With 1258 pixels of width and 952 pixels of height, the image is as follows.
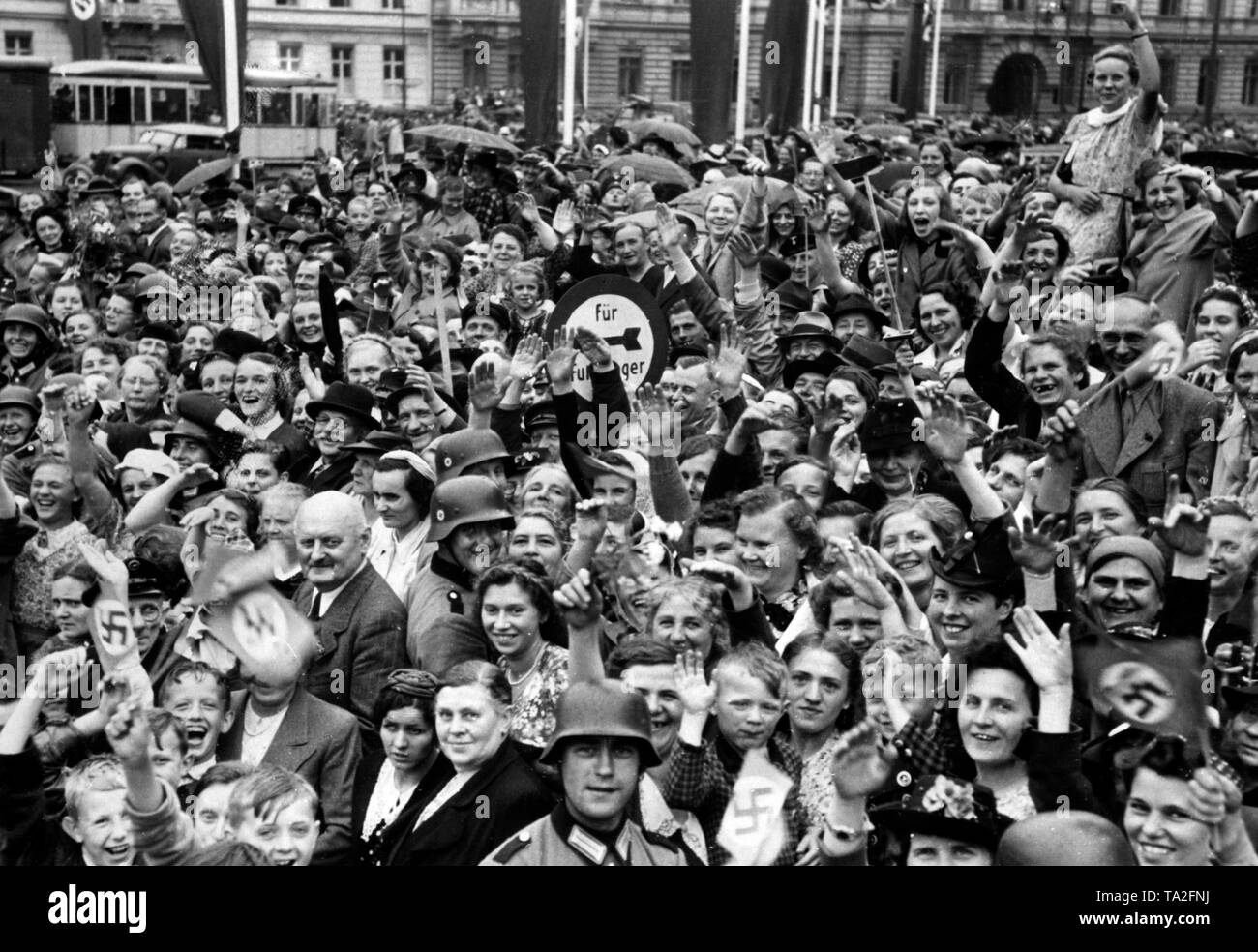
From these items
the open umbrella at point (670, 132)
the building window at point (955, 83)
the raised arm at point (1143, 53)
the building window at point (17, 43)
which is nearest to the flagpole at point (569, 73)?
the open umbrella at point (670, 132)

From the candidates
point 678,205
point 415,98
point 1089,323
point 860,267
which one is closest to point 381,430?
point 1089,323

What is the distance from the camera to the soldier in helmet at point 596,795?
4863 mm

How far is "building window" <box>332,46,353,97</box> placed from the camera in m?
68.6

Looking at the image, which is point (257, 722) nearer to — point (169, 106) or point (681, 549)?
point (681, 549)

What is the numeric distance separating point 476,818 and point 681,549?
5.86ft

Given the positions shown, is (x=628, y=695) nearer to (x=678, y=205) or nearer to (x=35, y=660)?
(x=35, y=660)

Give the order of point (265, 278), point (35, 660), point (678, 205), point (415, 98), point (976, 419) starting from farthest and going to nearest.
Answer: point (415, 98) → point (678, 205) → point (265, 278) → point (976, 419) → point (35, 660)

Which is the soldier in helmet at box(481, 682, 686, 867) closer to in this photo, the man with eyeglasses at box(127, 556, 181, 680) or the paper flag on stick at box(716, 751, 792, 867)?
the paper flag on stick at box(716, 751, 792, 867)

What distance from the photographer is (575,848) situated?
4.84 m

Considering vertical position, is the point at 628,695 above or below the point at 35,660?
above

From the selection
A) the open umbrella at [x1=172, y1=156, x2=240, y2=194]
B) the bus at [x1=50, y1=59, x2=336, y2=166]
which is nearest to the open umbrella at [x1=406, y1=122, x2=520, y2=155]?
the open umbrella at [x1=172, y1=156, x2=240, y2=194]

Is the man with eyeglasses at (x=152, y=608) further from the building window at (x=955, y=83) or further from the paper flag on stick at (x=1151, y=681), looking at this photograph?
the building window at (x=955, y=83)
